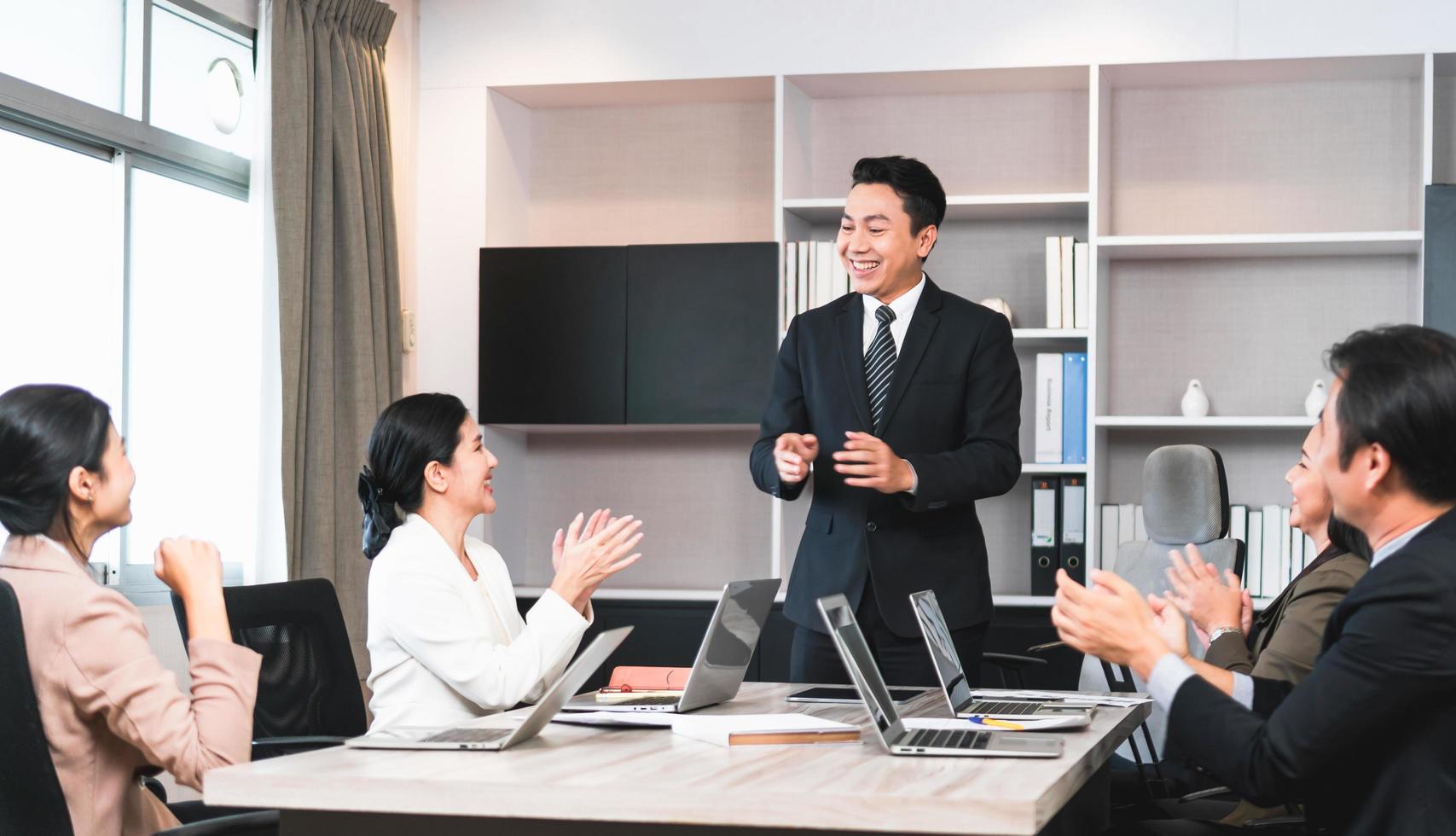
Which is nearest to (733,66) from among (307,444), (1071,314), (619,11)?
(619,11)

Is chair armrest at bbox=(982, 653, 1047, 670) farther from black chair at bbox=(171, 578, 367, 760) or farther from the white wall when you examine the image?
the white wall

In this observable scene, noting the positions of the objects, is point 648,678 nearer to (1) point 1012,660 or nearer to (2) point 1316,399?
(1) point 1012,660

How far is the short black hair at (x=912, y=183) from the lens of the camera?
3.13 m

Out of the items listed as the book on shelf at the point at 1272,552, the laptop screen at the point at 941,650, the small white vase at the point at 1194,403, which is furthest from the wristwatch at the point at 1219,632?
the small white vase at the point at 1194,403

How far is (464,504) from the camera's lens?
2.56 meters

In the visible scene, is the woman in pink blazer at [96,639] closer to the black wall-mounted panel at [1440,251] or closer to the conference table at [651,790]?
the conference table at [651,790]

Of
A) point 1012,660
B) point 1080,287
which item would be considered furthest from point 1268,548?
point 1012,660

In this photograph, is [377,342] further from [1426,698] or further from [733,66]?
[1426,698]

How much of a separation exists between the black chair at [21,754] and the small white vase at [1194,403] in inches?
141

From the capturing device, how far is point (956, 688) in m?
2.29

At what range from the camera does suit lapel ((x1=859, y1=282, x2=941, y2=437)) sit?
3.02m

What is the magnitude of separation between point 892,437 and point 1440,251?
7.43 feet

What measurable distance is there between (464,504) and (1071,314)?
8.55 ft

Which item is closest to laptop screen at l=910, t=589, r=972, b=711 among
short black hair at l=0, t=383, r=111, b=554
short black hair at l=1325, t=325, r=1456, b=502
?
short black hair at l=1325, t=325, r=1456, b=502
